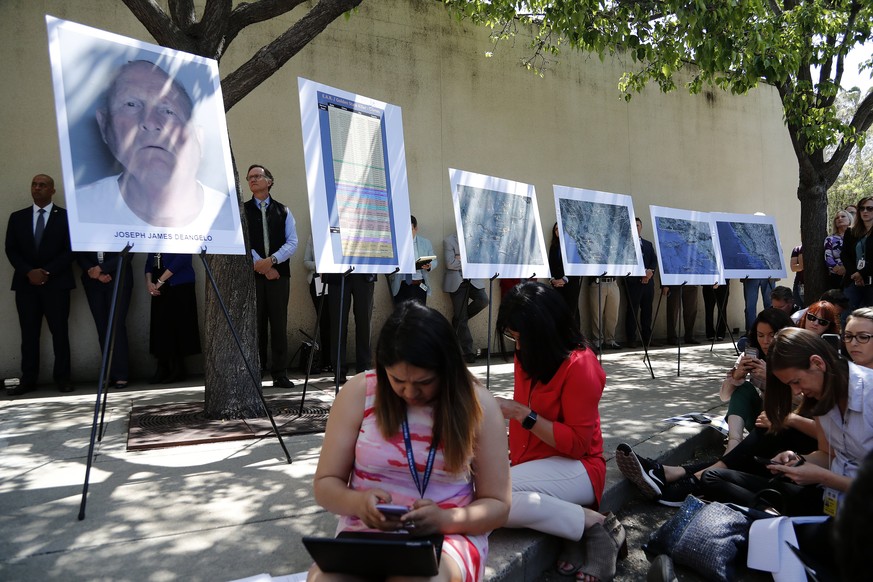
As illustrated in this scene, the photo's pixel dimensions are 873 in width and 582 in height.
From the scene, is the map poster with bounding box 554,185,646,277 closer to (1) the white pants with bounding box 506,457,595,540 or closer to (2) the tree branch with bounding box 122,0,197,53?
(2) the tree branch with bounding box 122,0,197,53

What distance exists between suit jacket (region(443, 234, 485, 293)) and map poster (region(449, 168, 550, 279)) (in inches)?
100

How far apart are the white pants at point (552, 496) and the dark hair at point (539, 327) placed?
0.41 metres

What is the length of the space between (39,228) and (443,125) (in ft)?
17.3

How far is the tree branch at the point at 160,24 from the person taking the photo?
488 centimetres

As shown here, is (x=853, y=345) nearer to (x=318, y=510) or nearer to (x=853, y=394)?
(x=853, y=394)

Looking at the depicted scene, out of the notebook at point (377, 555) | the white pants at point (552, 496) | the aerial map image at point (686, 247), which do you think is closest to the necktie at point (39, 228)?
the white pants at point (552, 496)

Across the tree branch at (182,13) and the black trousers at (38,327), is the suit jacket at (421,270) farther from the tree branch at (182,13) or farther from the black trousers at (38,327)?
the tree branch at (182,13)

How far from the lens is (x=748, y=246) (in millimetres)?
9195

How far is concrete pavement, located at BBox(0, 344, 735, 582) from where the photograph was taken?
271 centimetres

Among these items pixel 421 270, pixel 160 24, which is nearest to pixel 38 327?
pixel 160 24

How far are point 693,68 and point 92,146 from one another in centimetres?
1212

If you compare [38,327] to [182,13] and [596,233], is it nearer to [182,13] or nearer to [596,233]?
[182,13]

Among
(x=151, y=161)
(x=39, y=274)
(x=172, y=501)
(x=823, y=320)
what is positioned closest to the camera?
(x=172, y=501)

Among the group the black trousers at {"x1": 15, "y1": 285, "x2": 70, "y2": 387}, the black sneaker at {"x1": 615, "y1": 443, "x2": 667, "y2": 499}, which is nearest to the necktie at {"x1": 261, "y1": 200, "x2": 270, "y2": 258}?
the black trousers at {"x1": 15, "y1": 285, "x2": 70, "y2": 387}
